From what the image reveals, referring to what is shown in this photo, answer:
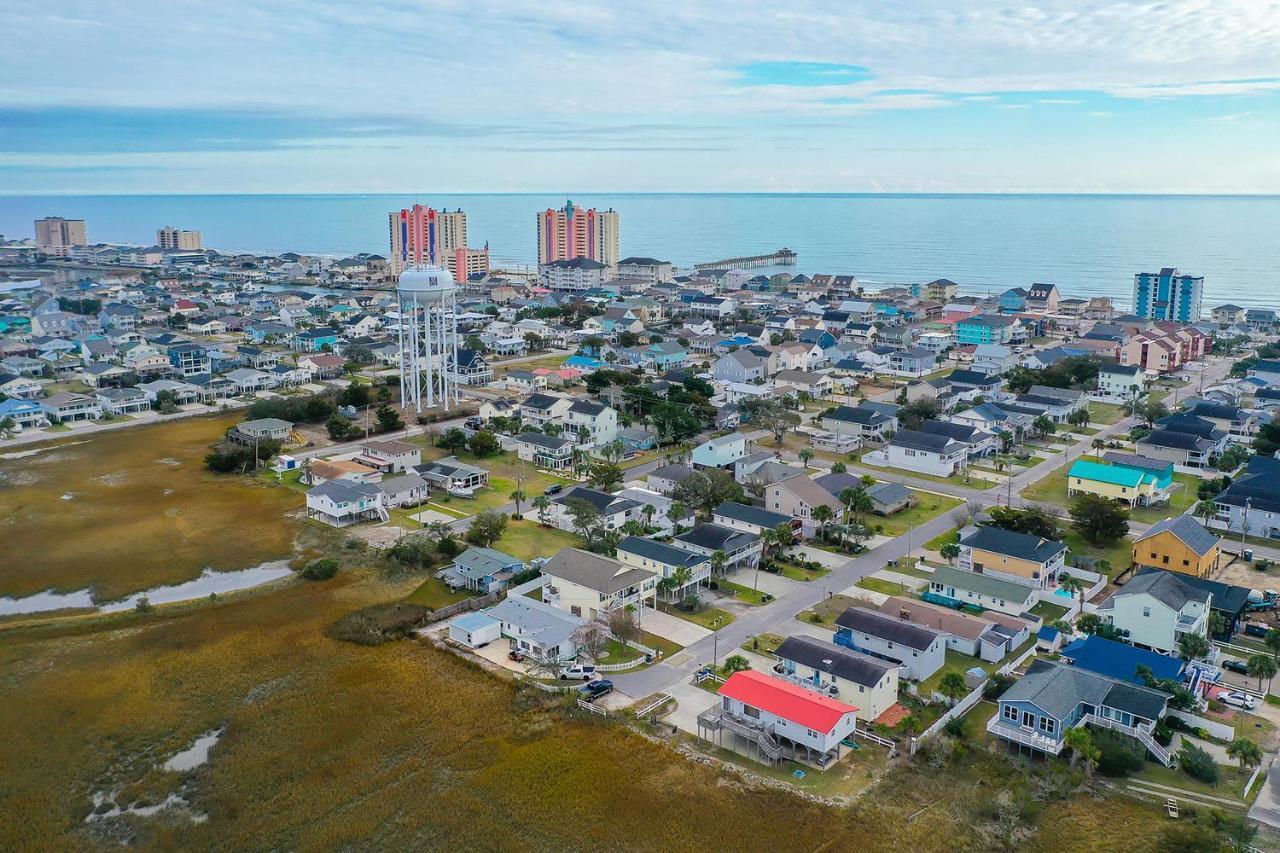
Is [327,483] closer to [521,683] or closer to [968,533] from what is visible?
[521,683]

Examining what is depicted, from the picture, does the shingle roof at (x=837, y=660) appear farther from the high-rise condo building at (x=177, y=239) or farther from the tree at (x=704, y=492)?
the high-rise condo building at (x=177, y=239)

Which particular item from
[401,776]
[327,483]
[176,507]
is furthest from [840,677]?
[176,507]

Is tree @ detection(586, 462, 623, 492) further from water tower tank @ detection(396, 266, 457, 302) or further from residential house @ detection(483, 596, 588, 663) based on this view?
water tower tank @ detection(396, 266, 457, 302)

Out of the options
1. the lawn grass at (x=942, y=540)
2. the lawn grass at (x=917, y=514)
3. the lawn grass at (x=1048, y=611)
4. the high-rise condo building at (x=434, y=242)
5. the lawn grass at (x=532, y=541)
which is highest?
the high-rise condo building at (x=434, y=242)

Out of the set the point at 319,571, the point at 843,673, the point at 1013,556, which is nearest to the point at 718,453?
the point at 1013,556

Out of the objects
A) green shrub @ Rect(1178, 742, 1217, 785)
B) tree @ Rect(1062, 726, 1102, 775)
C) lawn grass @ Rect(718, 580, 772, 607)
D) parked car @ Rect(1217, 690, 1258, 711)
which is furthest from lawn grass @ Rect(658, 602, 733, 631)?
parked car @ Rect(1217, 690, 1258, 711)

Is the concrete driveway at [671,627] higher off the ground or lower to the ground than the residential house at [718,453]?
lower

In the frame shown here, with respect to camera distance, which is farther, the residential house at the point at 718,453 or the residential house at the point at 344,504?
the residential house at the point at 718,453

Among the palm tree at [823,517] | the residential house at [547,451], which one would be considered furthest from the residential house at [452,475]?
the palm tree at [823,517]
